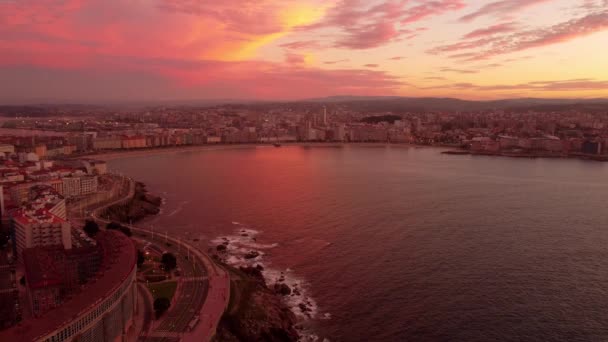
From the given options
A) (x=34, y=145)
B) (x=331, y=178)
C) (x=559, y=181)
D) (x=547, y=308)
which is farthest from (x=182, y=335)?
(x=34, y=145)

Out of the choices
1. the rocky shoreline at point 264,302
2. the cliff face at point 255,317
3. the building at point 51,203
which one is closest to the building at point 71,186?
the building at point 51,203

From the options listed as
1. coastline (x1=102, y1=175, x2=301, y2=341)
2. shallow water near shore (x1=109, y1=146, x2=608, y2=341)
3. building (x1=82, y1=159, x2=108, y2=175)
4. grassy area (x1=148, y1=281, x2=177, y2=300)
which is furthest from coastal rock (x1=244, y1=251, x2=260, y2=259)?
building (x1=82, y1=159, x2=108, y2=175)

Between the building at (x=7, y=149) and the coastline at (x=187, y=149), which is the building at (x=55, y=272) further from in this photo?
the coastline at (x=187, y=149)

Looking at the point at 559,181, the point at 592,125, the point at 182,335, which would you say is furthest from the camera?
the point at 592,125

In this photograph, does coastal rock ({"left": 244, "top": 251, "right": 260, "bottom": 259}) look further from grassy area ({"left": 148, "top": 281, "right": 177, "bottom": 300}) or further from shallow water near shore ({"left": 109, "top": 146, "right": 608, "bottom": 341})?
grassy area ({"left": 148, "top": 281, "right": 177, "bottom": 300})

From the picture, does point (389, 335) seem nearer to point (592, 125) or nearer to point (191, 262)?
point (191, 262)
